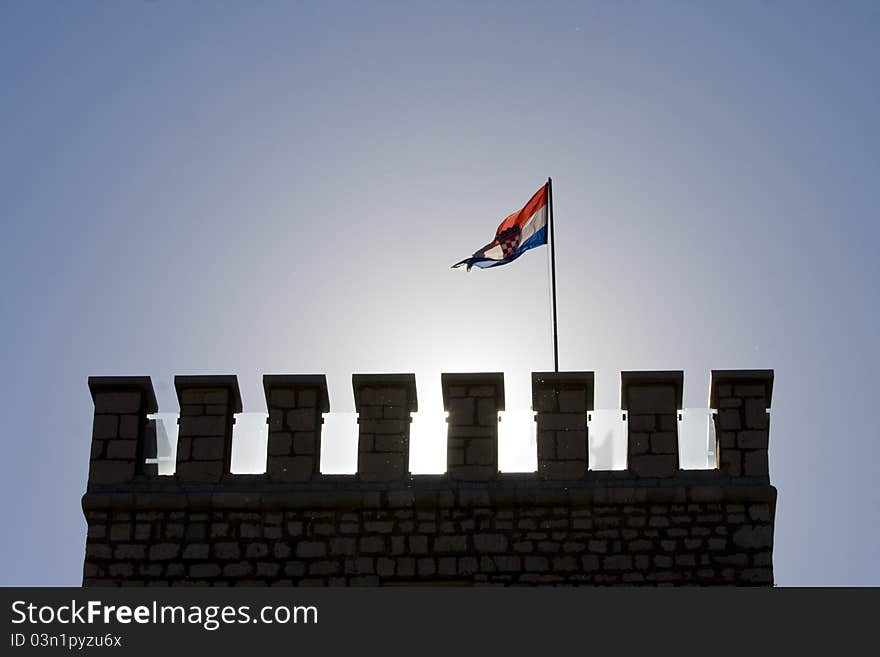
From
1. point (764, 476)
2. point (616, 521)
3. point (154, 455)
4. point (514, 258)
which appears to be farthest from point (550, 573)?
point (514, 258)

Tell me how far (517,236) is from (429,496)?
4906 millimetres

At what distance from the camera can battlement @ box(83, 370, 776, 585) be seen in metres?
20.4

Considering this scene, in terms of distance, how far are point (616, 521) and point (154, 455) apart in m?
3.93

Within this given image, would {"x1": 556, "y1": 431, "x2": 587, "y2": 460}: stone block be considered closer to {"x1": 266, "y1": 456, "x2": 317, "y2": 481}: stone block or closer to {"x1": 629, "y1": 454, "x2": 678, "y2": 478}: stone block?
{"x1": 629, "y1": 454, "x2": 678, "y2": 478}: stone block

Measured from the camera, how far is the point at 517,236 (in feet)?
81.6

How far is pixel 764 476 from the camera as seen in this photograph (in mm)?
20609

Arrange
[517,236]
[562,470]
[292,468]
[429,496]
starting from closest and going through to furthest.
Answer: [429,496] < [562,470] < [292,468] < [517,236]

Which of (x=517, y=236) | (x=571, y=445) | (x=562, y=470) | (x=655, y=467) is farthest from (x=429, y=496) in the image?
(x=517, y=236)

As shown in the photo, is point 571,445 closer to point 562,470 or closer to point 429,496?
point 562,470

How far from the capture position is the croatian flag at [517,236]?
80.8 feet

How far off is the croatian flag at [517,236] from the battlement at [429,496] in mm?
3915

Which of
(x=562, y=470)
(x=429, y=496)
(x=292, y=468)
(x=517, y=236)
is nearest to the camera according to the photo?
(x=429, y=496)

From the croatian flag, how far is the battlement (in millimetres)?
3915

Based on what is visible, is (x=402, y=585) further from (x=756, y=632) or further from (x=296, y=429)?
(x=756, y=632)
